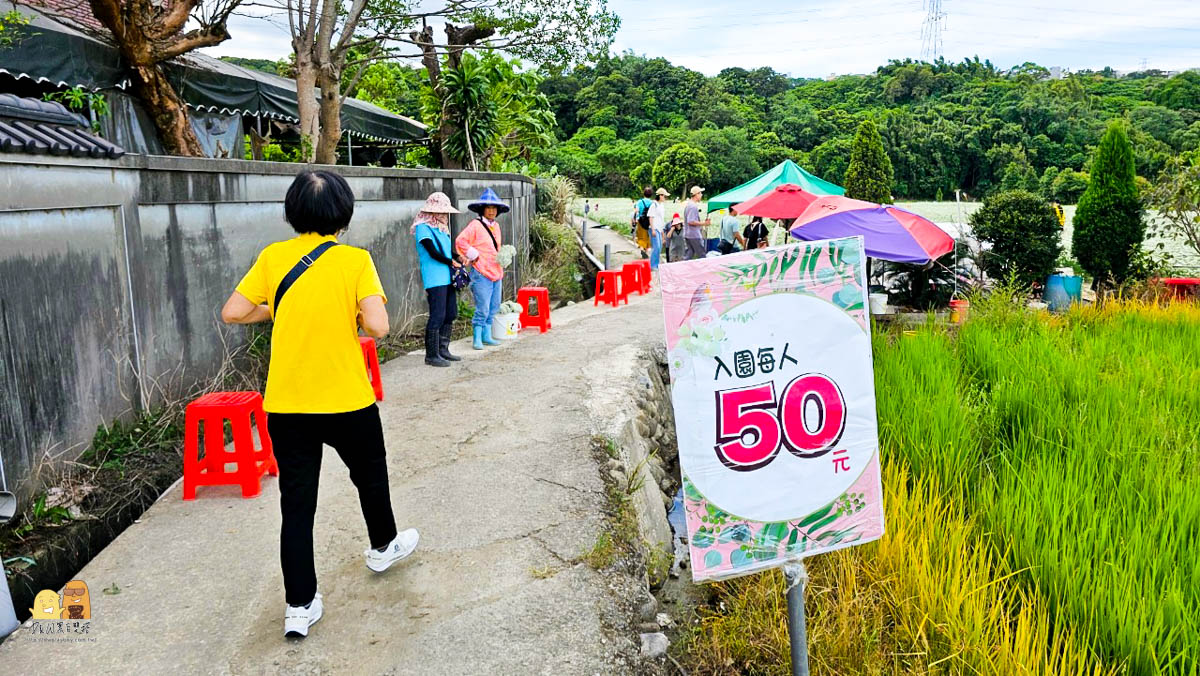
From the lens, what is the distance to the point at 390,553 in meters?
3.28

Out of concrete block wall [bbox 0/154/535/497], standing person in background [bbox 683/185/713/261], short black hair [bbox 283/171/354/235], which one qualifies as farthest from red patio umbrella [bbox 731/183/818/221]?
short black hair [bbox 283/171/354/235]

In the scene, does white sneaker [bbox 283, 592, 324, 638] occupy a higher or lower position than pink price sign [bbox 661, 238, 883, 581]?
lower

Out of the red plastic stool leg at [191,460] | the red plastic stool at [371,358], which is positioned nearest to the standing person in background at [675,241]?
the red plastic stool at [371,358]

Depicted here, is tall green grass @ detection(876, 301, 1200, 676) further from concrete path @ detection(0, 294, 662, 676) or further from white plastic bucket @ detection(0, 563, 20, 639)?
white plastic bucket @ detection(0, 563, 20, 639)

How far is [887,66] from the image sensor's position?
63438 mm

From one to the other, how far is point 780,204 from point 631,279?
8.50ft

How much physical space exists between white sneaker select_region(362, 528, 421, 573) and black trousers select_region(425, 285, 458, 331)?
367cm

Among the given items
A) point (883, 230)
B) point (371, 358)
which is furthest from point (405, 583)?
point (883, 230)

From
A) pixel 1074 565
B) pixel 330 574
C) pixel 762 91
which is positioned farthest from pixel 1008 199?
pixel 762 91

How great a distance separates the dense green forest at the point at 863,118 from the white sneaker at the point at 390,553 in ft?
55.1

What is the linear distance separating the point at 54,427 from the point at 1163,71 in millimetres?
84727

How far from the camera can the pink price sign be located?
2416mm

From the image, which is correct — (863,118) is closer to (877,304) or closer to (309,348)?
(877,304)

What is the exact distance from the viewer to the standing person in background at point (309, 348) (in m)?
2.82
